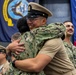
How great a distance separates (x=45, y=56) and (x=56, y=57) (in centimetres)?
17

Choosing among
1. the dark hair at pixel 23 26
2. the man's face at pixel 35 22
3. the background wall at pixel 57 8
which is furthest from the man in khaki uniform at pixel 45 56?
the background wall at pixel 57 8

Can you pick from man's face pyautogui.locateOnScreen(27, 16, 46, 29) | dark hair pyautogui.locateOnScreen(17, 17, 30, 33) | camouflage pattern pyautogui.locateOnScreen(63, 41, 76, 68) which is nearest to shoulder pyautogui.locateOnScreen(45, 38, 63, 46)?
man's face pyautogui.locateOnScreen(27, 16, 46, 29)

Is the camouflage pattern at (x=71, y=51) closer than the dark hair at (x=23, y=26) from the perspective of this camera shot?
No

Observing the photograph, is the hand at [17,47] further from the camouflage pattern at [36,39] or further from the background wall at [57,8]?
the background wall at [57,8]

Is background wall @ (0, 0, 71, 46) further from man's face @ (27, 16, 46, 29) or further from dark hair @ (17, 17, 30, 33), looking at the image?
man's face @ (27, 16, 46, 29)

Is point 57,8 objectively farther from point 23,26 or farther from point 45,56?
point 45,56

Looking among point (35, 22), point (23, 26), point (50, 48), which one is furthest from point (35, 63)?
point (23, 26)

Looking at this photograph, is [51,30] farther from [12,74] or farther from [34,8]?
[12,74]

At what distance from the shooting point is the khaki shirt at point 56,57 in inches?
80.6

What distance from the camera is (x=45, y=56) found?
2.02 m

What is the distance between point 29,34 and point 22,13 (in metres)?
5.92

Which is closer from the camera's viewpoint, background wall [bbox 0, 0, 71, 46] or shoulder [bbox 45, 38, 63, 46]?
shoulder [bbox 45, 38, 63, 46]

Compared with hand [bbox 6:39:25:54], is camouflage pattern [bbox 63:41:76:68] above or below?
below

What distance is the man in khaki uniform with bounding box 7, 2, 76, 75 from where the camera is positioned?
201 centimetres
